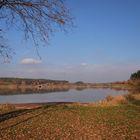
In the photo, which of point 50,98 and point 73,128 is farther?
point 50,98

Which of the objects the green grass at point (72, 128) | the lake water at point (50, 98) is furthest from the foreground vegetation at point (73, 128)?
the lake water at point (50, 98)

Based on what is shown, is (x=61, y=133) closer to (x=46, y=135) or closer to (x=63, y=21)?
(x=46, y=135)

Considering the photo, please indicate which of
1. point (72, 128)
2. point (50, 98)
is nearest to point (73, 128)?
point (72, 128)

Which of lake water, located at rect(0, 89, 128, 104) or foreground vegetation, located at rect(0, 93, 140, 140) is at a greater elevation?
foreground vegetation, located at rect(0, 93, 140, 140)

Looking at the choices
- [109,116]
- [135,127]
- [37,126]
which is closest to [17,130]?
[37,126]

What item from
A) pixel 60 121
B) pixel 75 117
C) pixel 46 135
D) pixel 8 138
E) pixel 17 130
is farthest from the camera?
pixel 75 117

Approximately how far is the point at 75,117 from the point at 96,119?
120 cm

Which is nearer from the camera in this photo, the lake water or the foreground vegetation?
the foreground vegetation

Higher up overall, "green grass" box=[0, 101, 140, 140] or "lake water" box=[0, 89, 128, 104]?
"green grass" box=[0, 101, 140, 140]

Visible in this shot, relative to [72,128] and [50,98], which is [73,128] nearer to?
[72,128]

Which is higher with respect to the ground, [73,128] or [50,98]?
[73,128]

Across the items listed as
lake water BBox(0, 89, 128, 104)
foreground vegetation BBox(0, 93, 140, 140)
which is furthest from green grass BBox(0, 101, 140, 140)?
lake water BBox(0, 89, 128, 104)

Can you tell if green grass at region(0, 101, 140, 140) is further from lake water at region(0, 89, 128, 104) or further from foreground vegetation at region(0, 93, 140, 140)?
lake water at region(0, 89, 128, 104)

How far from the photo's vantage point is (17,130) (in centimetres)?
1316
